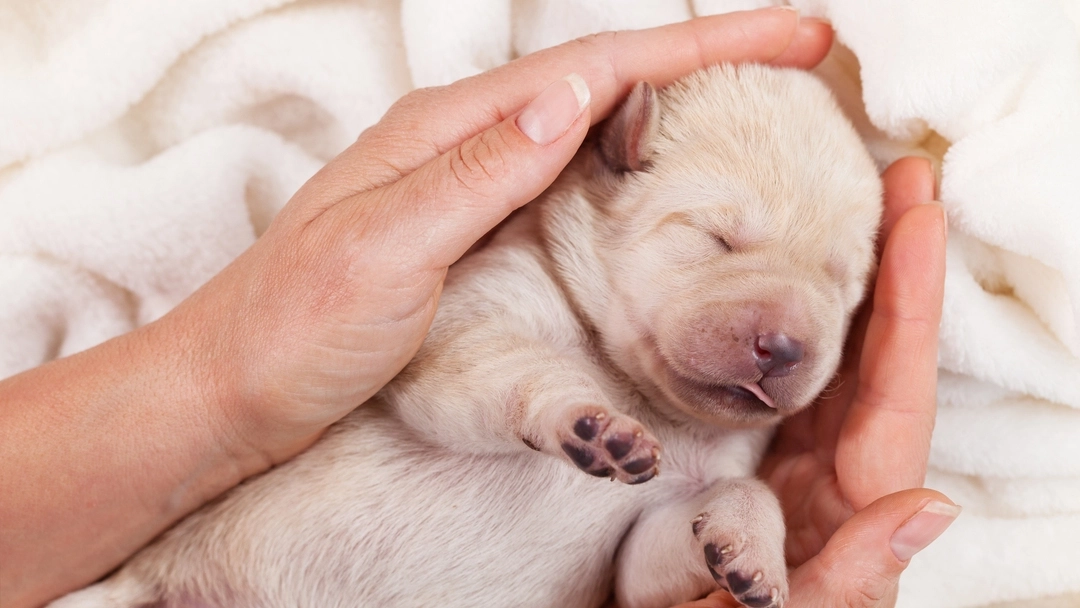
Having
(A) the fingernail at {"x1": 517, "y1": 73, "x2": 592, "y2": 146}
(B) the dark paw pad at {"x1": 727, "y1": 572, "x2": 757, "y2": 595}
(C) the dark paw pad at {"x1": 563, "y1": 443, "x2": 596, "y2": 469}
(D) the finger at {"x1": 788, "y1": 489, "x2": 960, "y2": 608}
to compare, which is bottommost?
(D) the finger at {"x1": 788, "y1": 489, "x2": 960, "y2": 608}

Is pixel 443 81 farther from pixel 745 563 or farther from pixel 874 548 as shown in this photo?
pixel 874 548

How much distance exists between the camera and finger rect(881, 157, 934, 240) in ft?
6.46

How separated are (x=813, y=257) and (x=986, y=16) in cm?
78

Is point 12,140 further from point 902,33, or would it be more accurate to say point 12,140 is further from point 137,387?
point 902,33

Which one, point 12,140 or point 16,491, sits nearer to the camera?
point 16,491

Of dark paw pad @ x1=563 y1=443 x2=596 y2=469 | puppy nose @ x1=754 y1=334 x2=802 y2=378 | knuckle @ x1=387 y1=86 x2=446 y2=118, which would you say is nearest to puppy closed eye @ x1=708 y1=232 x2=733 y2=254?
puppy nose @ x1=754 y1=334 x2=802 y2=378

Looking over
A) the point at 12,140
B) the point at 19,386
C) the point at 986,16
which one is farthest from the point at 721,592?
the point at 12,140

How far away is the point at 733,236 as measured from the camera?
68.9 inches

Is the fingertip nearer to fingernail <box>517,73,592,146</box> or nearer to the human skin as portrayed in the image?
Answer: the human skin

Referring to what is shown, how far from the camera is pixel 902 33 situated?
1.97 metres

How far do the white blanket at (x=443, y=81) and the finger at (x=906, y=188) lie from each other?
6 centimetres

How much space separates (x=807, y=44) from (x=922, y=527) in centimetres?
128

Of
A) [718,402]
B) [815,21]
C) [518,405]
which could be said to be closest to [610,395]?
[718,402]

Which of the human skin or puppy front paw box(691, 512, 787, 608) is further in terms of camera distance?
the human skin
